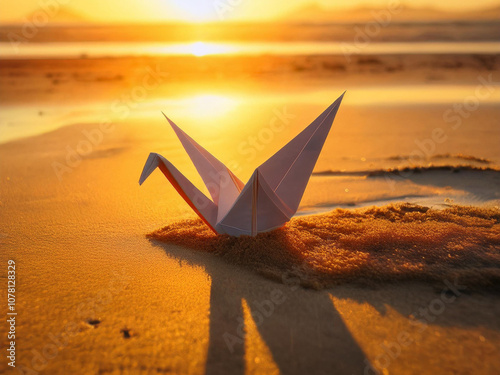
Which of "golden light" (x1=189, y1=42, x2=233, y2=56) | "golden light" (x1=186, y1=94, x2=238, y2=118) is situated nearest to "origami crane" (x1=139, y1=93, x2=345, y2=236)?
"golden light" (x1=186, y1=94, x2=238, y2=118)

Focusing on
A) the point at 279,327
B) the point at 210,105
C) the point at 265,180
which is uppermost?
the point at 210,105

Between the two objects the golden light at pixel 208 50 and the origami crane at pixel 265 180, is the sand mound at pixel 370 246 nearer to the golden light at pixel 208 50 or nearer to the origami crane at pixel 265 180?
the origami crane at pixel 265 180

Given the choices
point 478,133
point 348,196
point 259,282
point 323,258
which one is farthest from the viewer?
point 478,133

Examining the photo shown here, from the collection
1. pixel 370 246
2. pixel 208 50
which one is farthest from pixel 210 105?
pixel 208 50

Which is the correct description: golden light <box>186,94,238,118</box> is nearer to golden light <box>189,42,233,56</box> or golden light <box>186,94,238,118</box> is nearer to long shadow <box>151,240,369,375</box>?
long shadow <box>151,240,369,375</box>

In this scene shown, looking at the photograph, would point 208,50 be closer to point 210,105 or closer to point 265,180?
point 210,105

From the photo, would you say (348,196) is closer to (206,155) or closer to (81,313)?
(206,155)

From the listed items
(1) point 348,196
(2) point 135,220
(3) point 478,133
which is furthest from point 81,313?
(3) point 478,133
